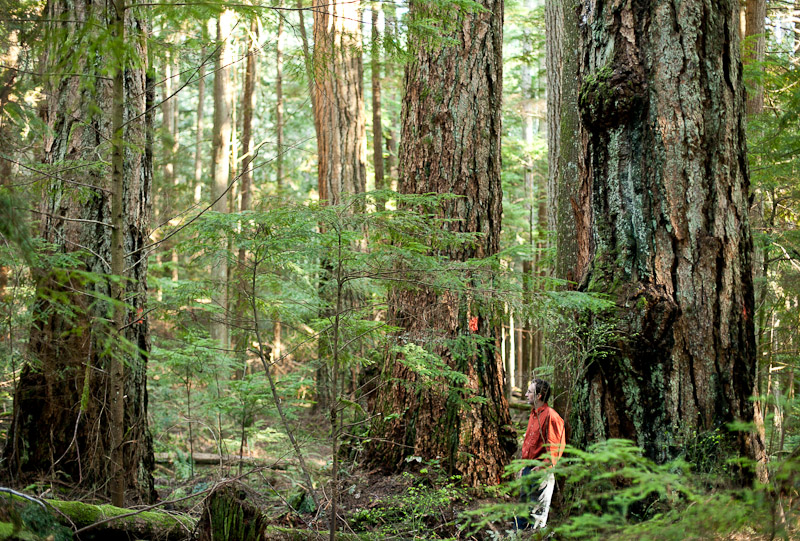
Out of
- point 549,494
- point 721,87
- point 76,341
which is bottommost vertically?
point 549,494

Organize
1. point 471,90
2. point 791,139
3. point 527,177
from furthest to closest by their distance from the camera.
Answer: point 527,177
point 791,139
point 471,90

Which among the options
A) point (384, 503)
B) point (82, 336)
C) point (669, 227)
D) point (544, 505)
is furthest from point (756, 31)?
point (82, 336)

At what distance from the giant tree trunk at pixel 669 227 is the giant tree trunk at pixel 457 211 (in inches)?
91.4

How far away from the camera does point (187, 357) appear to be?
22.5 feet

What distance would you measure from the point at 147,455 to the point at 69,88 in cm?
312

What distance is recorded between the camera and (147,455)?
5090 mm

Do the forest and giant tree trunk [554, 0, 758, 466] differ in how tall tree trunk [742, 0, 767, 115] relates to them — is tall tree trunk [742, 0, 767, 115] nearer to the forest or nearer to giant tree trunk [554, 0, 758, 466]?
the forest

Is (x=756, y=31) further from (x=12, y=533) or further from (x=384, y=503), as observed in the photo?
(x=12, y=533)

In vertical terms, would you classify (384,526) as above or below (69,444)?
below

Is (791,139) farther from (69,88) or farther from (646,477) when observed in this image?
(69,88)

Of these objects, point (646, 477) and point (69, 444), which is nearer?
point (646, 477)

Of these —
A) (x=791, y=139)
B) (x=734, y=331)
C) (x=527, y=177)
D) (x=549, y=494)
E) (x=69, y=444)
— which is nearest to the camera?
(x=734, y=331)

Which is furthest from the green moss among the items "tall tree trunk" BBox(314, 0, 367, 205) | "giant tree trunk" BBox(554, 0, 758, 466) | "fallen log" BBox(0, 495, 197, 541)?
"tall tree trunk" BBox(314, 0, 367, 205)

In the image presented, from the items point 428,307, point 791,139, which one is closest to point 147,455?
point 428,307
